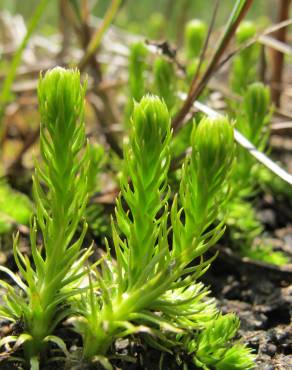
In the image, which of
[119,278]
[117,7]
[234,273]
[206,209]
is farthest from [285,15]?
[119,278]

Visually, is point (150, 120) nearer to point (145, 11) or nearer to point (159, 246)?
point (159, 246)

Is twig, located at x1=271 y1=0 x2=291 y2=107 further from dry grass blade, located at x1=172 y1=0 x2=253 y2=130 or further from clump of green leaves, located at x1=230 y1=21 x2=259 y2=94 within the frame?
dry grass blade, located at x1=172 y1=0 x2=253 y2=130

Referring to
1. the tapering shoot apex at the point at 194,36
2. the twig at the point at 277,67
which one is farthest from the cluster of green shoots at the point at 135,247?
the twig at the point at 277,67

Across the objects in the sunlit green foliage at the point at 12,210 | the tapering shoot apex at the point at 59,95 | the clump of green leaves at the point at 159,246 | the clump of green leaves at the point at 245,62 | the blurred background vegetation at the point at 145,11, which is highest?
the blurred background vegetation at the point at 145,11

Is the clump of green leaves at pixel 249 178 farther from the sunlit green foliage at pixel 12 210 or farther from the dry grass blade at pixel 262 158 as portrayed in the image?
the sunlit green foliage at pixel 12 210

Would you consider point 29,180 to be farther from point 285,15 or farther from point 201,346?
point 285,15

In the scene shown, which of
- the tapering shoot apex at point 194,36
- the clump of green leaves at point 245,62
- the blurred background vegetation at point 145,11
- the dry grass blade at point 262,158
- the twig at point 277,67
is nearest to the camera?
the dry grass blade at point 262,158

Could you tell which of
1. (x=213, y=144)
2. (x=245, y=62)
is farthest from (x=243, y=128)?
(x=213, y=144)
